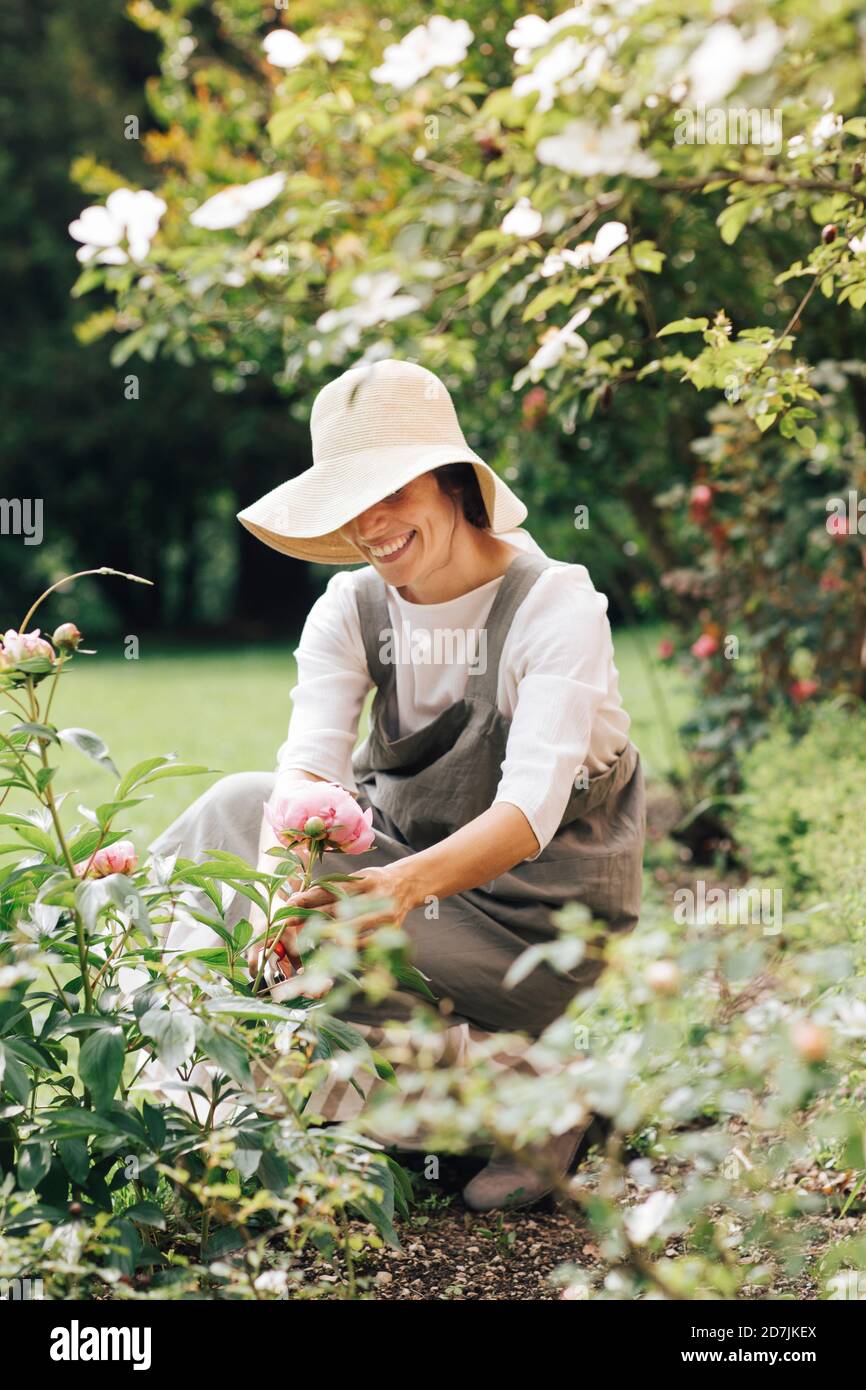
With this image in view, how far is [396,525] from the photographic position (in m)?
2.62

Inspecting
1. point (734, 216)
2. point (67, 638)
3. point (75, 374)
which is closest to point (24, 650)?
point (67, 638)

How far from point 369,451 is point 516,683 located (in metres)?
A: 0.51

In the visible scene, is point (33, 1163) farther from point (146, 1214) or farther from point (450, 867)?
point (450, 867)

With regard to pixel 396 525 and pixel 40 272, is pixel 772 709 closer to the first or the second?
pixel 396 525

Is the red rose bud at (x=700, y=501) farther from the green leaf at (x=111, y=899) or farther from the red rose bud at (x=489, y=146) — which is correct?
the green leaf at (x=111, y=899)

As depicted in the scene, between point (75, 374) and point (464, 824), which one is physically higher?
point (75, 374)

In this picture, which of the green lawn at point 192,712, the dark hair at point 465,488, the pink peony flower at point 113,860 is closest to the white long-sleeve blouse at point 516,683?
the dark hair at point 465,488

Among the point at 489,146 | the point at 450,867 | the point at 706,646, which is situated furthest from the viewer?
the point at 706,646

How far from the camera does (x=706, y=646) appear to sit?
17.5ft

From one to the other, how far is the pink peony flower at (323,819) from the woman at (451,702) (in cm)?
39

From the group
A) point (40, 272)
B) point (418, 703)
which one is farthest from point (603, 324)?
point (40, 272)

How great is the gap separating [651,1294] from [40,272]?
18.3m

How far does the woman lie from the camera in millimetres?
2576

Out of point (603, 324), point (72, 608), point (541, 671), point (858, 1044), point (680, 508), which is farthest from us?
point (72, 608)
